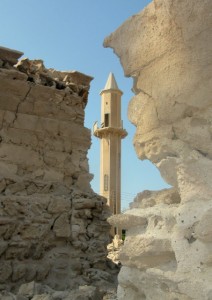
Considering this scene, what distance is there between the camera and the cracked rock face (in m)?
1.30

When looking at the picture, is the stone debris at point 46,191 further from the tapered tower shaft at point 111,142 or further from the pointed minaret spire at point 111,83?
the pointed minaret spire at point 111,83

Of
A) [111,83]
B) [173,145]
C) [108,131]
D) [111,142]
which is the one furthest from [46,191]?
[111,83]

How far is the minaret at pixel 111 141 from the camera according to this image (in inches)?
824

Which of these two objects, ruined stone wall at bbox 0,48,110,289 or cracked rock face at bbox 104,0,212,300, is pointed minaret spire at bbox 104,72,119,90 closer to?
ruined stone wall at bbox 0,48,110,289

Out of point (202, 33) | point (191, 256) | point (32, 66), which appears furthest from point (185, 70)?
point (32, 66)

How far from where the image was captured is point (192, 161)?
141 centimetres

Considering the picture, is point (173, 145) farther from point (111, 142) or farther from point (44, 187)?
point (111, 142)

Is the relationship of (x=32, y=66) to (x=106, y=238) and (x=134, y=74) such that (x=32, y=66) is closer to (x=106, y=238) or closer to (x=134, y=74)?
(x=106, y=238)

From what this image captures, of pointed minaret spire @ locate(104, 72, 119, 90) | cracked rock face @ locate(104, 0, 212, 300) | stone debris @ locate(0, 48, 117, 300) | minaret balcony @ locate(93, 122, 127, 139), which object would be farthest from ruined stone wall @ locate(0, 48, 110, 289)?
pointed minaret spire @ locate(104, 72, 119, 90)

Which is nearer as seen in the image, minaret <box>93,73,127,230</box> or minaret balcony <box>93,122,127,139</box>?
minaret <box>93,73,127,230</box>

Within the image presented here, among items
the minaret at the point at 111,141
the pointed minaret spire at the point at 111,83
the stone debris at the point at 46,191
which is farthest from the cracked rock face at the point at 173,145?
the pointed minaret spire at the point at 111,83

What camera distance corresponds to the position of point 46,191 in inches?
176

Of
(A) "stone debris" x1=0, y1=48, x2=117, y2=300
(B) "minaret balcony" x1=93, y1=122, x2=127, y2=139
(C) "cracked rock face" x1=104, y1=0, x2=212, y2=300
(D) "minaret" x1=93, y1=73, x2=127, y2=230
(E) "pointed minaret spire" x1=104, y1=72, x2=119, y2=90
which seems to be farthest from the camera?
(E) "pointed minaret spire" x1=104, y1=72, x2=119, y2=90

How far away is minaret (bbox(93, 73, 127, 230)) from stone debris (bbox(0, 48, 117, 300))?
624 inches
